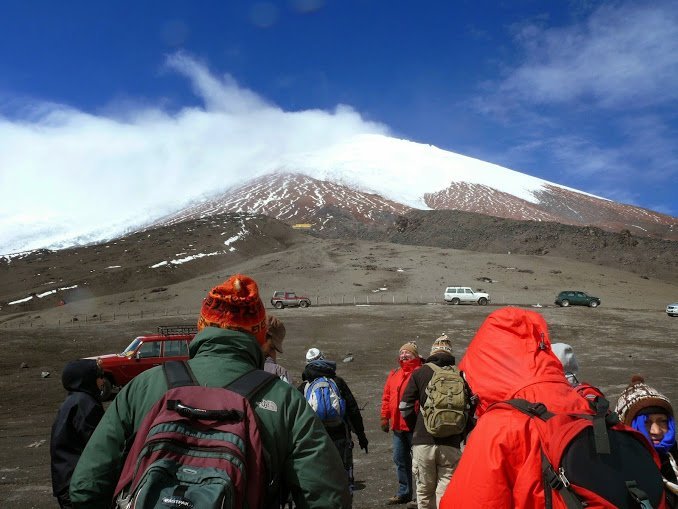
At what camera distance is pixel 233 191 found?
182625 millimetres

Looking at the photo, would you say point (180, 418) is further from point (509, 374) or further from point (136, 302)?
point (136, 302)

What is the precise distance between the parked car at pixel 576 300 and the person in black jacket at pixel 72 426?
1556 inches

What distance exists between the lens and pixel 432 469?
15.6 feet

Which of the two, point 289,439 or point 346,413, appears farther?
point 346,413

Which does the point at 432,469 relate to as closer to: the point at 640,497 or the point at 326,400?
the point at 326,400

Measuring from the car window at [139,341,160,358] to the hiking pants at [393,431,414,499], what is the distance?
33.0 ft

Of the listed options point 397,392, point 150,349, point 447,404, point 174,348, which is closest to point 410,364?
point 397,392

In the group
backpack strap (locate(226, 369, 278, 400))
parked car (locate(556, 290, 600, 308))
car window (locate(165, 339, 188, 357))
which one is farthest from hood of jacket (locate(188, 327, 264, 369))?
parked car (locate(556, 290, 600, 308))

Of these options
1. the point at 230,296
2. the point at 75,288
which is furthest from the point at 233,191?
the point at 230,296

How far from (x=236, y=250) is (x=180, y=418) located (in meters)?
70.5

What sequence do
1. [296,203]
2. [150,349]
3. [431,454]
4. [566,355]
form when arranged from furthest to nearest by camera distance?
[296,203] → [150,349] → [431,454] → [566,355]

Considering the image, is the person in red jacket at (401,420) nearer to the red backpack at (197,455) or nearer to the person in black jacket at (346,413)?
the person in black jacket at (346,413)

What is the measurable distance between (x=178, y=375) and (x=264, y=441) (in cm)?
44

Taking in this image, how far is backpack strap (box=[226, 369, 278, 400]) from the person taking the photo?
1978 millimetres
